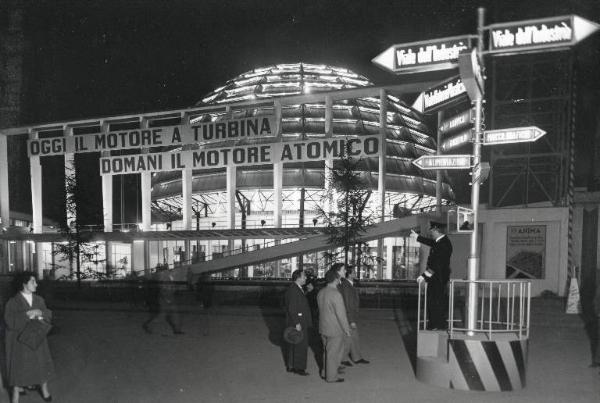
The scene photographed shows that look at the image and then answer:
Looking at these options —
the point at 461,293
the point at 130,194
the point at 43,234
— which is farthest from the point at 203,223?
the point at 461,293

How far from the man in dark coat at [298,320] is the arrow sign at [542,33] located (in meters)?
4.39

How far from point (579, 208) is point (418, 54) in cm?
1595

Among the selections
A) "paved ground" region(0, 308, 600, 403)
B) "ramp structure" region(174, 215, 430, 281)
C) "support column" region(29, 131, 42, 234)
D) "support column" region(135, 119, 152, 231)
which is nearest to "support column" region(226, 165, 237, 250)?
"support column" region(135, 119, 152, 231)

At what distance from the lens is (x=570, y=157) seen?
20.0m

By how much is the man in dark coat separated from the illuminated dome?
28.7m

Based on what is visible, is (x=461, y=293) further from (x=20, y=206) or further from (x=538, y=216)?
(x=20, y=206)

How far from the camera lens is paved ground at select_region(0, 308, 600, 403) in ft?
23.5

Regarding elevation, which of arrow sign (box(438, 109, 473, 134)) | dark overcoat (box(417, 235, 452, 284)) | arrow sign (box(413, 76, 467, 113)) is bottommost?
dark overcoat (box(417, 235, 452, 284))

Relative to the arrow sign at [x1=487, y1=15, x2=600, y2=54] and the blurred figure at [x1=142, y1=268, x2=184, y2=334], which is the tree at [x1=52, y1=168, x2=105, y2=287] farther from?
the arrow sign at [x1=487, y1=15, x2=600, y2=54]

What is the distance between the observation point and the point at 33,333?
22.1 ft

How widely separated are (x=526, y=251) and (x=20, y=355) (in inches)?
631

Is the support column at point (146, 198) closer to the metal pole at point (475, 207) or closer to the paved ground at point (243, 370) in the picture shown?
the paved ground at point (243, 370)

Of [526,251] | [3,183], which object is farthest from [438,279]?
[3,183]

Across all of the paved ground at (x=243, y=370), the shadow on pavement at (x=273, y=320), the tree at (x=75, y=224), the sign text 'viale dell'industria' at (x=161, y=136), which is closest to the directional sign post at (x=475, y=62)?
the paved ground at (x=243, y=370)
